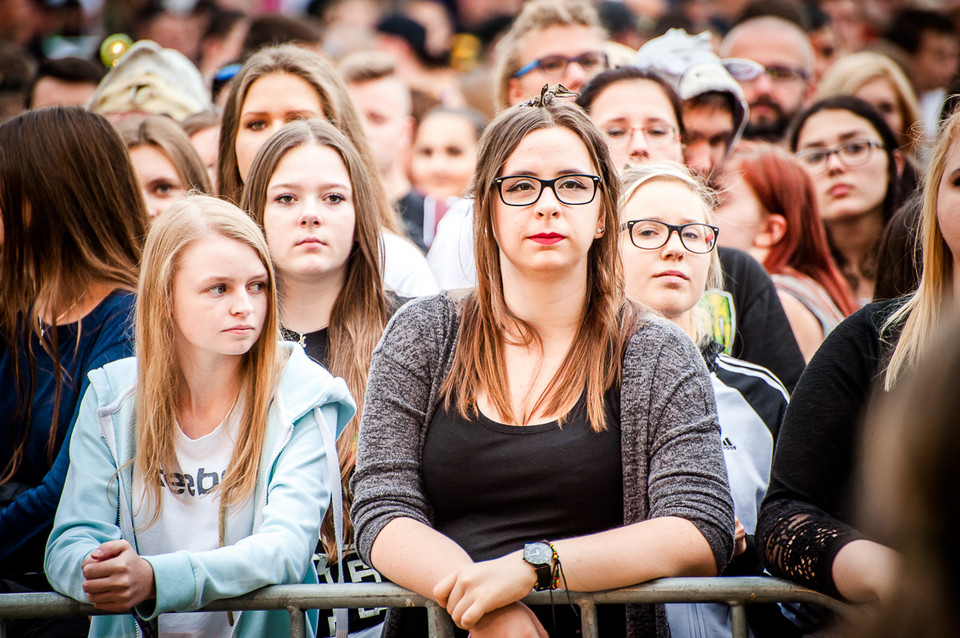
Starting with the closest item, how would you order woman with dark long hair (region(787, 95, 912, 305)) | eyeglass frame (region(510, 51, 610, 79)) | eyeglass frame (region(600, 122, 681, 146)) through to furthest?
eyeglass frame (region(600, 122, 681, 146)) → woman with dark long hair (region(787, 95, 912, 305)) → eyeglass frame (region(510, 51, 610, 79))

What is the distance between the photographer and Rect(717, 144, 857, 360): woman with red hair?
4.14 m

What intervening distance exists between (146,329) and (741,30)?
5.36 metres

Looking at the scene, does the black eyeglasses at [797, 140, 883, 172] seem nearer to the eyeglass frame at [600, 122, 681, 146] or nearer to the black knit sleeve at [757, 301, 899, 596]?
the eyeglass frame at [600, 122, 681, 146]

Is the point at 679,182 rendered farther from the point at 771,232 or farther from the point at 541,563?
the point at 541,563

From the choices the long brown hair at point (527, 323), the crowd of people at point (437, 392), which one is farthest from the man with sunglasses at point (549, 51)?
the long brown hair at point (527, 323)

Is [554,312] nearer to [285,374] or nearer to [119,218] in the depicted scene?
[285,374]

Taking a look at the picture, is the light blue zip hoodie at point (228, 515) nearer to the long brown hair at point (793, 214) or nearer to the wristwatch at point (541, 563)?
the wristwatch at point (541, 563)

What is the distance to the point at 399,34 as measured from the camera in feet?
28.3

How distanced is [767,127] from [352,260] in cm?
341

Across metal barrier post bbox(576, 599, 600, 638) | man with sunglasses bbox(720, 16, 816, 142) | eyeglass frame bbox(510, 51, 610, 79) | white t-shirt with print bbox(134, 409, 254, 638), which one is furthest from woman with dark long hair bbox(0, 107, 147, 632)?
man with sunglasses bbox(720, 16, 816, 142)

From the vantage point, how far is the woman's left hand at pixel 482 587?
6.73ft

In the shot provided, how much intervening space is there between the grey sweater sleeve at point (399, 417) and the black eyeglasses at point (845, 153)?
2879 millimetres

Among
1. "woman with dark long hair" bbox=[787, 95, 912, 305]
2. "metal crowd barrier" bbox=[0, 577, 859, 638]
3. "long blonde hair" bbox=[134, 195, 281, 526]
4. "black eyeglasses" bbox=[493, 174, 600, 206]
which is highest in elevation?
"woman with dark long hair" bbox=[787, 95, 912, 305]

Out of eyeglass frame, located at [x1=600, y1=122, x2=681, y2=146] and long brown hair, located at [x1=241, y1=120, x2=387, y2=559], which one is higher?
eyeglass frame, located at [x1=600, y1=122, x2=681, y2=146]
